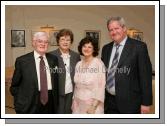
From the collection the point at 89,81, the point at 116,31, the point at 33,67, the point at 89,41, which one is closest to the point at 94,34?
the point at 89,41

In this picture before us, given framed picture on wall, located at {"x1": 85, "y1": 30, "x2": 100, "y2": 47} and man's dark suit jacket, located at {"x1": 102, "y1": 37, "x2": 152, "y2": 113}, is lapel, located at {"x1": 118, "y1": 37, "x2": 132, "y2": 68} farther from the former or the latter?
framed picture on wall, located at {"x1": 85, "y1": 30, "x2": 100, "y2": 47}

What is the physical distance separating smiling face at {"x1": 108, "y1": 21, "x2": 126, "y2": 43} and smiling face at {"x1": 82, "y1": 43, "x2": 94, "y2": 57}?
0.23 meters

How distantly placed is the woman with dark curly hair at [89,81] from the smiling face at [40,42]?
0.34m

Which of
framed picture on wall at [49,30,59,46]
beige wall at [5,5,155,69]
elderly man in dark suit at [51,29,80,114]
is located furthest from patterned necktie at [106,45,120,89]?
framed picture on wall at [49,30,59,46]

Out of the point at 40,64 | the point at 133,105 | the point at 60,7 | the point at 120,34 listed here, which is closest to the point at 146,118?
the point at 133,105

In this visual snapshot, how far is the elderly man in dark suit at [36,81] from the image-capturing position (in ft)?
10.3

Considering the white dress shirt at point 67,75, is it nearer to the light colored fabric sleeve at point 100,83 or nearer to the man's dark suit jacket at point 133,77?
the light colored fabric sleeve at point 100,83

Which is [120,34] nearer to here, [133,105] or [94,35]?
[94,35]

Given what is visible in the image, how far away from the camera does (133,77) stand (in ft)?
10.2

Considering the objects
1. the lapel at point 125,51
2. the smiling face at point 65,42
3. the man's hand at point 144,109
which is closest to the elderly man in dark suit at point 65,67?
the smiling face at point 65,42

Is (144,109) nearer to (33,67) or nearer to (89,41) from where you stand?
(89,41)

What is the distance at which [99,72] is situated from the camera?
3162mm

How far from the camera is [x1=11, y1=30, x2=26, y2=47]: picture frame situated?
315cm

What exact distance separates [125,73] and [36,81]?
34.6 inches
